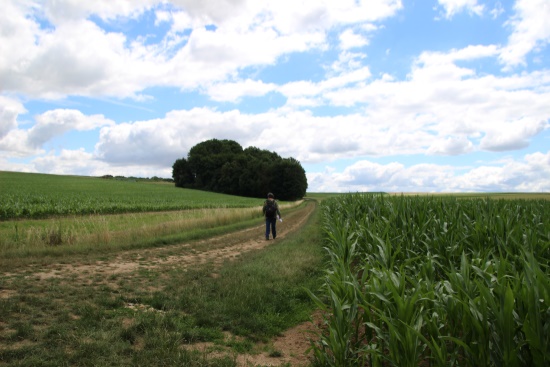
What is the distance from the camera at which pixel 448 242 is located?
7934 millimetres

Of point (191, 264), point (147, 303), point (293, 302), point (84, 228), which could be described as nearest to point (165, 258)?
point (191, 264)

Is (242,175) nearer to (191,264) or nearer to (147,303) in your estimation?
(191,264)

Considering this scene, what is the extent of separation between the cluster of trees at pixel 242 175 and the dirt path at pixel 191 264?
2672 inches

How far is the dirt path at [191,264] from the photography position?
5.45m

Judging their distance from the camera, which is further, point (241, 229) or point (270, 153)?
point (270, 153)

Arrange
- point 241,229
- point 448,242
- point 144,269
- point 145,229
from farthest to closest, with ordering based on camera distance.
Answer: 1. point 241,229
2. point 145,229
3. point 144,269
4. point 448,242

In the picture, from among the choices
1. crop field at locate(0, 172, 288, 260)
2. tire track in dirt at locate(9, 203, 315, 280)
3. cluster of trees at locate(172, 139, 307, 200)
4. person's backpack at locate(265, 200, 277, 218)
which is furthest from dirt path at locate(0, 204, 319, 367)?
cluster of trees at locate(172, 139, 307, 200)

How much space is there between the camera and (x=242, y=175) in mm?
87688

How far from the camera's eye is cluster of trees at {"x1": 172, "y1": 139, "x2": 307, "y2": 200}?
8612cm

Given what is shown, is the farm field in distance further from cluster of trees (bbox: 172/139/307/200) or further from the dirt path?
cluster of trees (bbox: 172/139/307/200)

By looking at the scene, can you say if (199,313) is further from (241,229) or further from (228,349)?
(241,229)

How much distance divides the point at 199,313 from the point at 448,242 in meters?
5.25

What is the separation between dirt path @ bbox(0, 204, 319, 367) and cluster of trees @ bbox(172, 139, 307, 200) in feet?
223

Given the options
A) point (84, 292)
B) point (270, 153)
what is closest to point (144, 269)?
point (84, 292)
